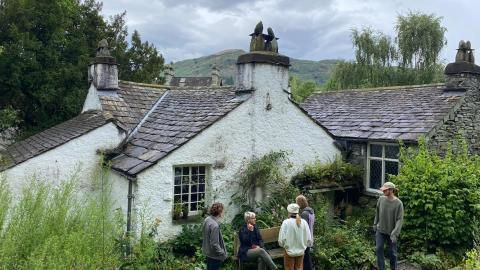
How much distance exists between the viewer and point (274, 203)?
456 inches

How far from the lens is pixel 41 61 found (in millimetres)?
21000

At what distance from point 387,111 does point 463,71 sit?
9.02ft

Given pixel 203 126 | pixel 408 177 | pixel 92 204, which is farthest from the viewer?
pixel 408 177

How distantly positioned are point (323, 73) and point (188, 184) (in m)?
183

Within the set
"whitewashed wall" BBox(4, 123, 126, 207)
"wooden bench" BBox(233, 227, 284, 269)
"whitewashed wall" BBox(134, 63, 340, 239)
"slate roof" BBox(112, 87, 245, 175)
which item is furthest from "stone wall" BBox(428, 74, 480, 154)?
"whitewashed wall" BBox(4, 123, 126, 207)

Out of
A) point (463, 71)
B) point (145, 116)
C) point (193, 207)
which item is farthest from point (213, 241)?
point (463, 71)

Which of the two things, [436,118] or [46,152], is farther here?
[436,118]

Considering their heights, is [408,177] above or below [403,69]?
below

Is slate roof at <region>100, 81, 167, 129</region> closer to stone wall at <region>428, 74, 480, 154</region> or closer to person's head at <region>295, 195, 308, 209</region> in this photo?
person's head at <region>295, 195, 308, 209</region>

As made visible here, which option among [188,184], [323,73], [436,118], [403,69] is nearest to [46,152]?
[188,184]

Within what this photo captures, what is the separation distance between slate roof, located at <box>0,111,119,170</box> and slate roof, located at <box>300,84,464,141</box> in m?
6.67

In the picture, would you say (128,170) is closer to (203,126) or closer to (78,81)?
(203,126)

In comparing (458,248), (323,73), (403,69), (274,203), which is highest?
(323,73)

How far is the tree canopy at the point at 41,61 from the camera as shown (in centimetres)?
1986
